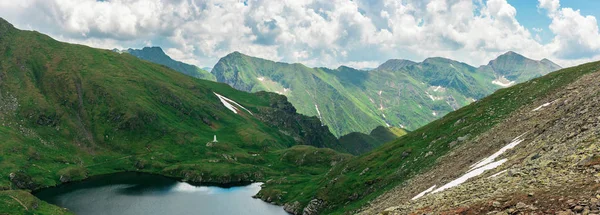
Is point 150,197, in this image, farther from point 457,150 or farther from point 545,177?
point 545,177

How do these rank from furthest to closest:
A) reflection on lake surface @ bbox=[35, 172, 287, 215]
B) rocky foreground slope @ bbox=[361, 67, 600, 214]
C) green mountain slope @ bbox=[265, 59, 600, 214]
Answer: reflection on lake surface @ bbox=[35, 172, 287, 215], green mountain slope @ bbox=[265, 59, 600, 214], rocky foreground slope @ bbox=[361, 67, 600, 214]

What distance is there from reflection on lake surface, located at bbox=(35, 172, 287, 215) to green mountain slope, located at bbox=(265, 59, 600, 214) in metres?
20.8

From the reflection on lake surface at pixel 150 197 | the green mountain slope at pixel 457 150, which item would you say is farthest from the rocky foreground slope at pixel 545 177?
the reflection on lake surface at pixel 150 197

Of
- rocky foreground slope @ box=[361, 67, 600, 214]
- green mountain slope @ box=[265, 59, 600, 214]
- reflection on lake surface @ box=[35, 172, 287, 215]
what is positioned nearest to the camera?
rocky foreground slope @ box=[361, 67, 600, 214]

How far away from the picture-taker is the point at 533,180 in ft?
80.7

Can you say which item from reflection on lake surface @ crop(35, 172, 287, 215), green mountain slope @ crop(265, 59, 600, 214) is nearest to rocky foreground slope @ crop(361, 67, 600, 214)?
green mountain slope @ crop(265, 59, 600, 214)

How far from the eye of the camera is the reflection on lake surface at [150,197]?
118875mm

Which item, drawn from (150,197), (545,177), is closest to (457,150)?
(545,177)

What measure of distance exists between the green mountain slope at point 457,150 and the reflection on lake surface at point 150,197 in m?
20.8

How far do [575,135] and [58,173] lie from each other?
18235 cm

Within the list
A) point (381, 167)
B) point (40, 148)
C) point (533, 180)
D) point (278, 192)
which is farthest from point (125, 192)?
point (533, 180)

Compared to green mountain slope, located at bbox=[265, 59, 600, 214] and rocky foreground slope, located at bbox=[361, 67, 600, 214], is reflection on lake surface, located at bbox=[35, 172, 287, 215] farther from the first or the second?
rocky foreground slope, located at bbox=[361, 67, 600, 214]

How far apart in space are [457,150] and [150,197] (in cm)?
11074

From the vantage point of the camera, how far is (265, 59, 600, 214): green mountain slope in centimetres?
3562
